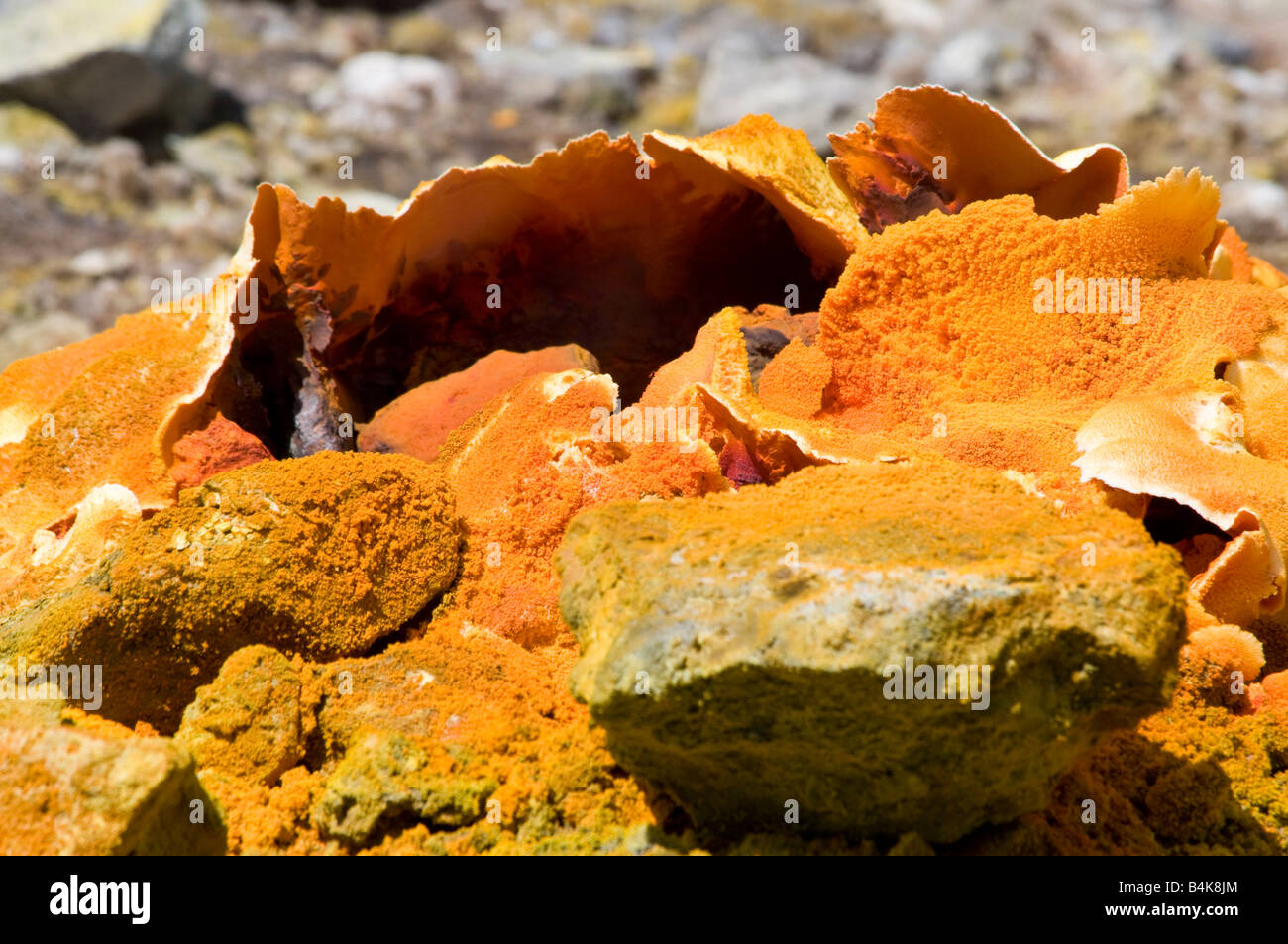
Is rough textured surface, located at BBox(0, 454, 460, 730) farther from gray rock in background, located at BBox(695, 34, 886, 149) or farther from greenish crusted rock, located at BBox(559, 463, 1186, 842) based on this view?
gray rock in background, located at BBox(695, 34, 886, 149)

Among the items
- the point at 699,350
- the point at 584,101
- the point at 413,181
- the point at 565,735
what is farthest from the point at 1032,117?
the point at 565,735

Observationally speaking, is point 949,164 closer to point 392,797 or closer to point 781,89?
point 392,797

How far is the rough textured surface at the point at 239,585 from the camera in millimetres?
2133

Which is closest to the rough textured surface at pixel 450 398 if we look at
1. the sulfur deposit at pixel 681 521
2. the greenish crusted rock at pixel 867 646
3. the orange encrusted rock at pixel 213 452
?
the sulfur deposit at pixel 681 521

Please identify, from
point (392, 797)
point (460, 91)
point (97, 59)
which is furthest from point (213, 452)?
point (460, 91)

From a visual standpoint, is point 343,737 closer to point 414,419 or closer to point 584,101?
point 414,419

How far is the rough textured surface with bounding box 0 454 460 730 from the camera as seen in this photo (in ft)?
7.00

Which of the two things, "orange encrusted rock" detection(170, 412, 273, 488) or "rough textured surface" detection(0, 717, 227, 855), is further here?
"orange encrusted rock" detection(170, 412, 273, 488)

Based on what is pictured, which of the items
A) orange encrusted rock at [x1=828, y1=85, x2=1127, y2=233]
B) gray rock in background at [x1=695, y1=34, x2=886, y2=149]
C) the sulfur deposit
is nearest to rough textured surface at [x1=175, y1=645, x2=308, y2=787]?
the sulfur deposit

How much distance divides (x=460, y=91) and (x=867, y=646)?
12.9 m

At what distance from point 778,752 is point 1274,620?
1294 millimetres

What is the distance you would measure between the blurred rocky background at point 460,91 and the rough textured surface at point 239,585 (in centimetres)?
860

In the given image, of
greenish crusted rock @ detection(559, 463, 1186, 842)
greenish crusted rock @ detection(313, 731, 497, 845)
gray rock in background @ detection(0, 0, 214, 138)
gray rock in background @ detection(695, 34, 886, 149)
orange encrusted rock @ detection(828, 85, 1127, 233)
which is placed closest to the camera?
greenish crusted rock @ detection(559, 463, 1186, 842)

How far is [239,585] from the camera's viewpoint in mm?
2191
